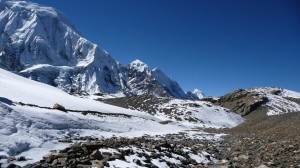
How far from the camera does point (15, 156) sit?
17.2m

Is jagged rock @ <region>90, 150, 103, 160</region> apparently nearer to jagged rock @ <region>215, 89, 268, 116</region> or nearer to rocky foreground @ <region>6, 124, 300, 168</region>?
rocky foreground @ <region>6, 124, 300, 168</region>

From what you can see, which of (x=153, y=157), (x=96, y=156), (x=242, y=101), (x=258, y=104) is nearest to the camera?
(x=96, y=156)

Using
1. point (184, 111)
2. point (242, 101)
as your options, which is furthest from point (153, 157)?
point (242, 101)

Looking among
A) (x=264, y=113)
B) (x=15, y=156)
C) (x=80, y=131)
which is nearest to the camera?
(x=15, y=156)

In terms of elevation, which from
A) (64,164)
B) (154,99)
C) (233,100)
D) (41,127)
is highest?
(233,100)

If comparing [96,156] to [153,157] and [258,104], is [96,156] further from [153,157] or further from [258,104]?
[258,104]

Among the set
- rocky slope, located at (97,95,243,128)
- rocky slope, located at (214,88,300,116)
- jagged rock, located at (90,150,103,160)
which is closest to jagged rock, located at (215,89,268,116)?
rocky slope, located at (214,88,300,116)

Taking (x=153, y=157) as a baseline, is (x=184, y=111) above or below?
above

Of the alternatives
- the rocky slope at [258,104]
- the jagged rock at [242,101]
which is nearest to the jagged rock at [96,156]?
the rocky slope at [258,104]

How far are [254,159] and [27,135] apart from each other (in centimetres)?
1235

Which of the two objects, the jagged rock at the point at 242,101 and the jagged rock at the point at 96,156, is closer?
the jagged rock at the point at 96,156

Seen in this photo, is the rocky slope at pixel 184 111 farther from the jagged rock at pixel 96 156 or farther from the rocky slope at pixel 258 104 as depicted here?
the jagged rock at pixel 96 156

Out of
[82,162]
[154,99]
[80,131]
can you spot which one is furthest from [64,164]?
[154,99]

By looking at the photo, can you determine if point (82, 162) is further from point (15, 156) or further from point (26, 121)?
point (26, 121)
